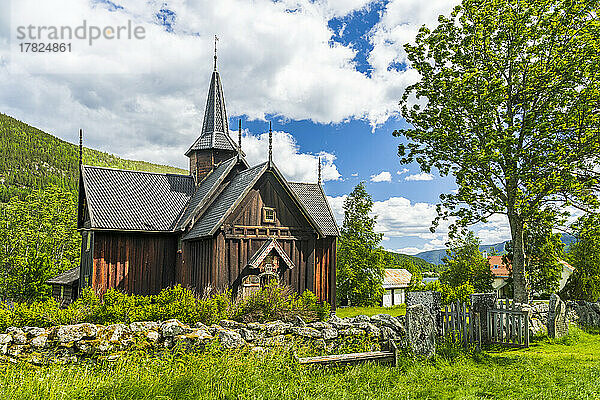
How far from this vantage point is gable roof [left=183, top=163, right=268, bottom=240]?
1898 cm

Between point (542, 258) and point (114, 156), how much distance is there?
14201cm

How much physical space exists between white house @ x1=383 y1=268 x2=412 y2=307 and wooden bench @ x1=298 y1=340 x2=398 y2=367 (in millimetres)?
37030

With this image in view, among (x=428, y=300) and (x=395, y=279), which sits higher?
(x=428, y=300)

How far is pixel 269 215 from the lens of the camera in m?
20.1

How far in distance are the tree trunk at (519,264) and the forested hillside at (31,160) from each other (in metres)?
94.7

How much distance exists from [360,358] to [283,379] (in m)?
2.23

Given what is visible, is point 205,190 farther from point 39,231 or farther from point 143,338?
point 39,231

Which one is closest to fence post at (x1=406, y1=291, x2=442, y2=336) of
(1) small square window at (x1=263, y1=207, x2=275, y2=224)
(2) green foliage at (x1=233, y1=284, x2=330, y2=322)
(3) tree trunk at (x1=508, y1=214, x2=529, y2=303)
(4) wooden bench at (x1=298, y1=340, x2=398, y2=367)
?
(4) wooden bench at (x1=298, y1=340, x2=398, y2=367)

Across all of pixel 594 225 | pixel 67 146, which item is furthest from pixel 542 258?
pixel 67 146

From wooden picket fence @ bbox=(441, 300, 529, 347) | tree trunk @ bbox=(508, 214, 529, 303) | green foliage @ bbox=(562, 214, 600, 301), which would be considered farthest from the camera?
green foliage @ bbox=(562, 214, 600, 301)

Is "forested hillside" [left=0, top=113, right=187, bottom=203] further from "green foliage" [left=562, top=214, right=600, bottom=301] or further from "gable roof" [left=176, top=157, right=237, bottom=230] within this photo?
"green foliage" [left=562, top=214, right=600, bottom=301]

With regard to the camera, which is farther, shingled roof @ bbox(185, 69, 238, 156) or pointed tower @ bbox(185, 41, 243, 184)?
shingled roof @ bbox(185, 69, 238, 156)

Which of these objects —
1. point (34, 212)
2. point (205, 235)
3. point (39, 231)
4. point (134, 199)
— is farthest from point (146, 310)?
point (34, 212)

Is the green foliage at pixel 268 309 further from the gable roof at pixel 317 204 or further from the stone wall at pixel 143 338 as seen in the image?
the gable roof at pixel 317 204
